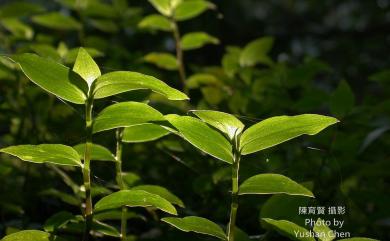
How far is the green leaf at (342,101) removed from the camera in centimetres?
93

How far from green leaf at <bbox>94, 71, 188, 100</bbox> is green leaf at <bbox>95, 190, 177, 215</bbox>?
0.12m

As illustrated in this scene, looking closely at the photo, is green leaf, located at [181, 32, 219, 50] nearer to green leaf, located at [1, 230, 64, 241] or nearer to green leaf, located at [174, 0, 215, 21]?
green leaf, located at [174, 0, 215, 21]

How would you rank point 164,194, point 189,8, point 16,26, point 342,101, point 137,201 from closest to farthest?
point 137,201
point 164,194
point 342,101
point 189,8
point 16,26

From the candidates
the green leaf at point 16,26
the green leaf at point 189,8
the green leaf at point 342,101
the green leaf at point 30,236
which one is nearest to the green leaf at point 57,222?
the green leaf at point 30,236

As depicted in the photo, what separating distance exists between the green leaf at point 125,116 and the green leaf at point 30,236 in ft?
0.51

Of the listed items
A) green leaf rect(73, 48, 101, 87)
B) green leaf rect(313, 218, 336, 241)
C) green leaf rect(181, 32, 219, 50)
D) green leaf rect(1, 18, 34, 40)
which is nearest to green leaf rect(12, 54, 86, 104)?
green leaf rect(73, 48, 101, 87)

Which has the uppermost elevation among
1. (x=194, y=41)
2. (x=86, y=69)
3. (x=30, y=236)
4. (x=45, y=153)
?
(x=194, y=41)

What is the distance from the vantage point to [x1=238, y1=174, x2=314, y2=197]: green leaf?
552 millimetres

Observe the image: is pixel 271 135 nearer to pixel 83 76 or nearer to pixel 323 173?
pixel 83 76

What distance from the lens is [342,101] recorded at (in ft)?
3.07


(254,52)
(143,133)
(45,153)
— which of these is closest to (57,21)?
(254,52)

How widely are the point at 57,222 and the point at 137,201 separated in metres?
0.16

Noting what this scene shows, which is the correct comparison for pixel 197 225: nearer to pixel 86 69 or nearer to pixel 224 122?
pixel 224 122

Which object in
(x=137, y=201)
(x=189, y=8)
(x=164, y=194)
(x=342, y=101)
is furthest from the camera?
(x=189, y=8)
